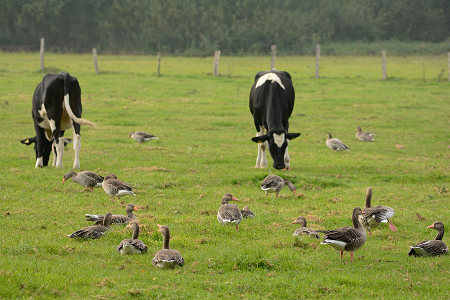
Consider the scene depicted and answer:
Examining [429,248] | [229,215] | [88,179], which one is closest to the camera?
[429,248]

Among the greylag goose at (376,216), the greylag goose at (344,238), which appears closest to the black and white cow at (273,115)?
the greylag goose at (376,216)

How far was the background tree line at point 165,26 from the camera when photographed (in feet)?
255

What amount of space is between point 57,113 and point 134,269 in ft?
30.9

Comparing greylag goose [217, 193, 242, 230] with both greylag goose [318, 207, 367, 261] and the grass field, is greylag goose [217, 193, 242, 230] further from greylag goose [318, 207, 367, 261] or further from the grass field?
greylag goose [318, 207, 367, 261]

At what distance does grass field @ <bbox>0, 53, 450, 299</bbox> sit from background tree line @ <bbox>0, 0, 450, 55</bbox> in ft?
138

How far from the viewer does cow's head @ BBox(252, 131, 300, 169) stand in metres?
16.9

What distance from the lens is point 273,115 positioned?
57.6ft

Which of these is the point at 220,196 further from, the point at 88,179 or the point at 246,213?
the point at 88,179

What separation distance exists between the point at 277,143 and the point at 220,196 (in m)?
3.33

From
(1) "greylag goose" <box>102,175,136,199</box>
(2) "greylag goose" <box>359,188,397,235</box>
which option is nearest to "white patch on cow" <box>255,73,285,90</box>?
(1) "greylag goose" <box>102,175,136,199</box>

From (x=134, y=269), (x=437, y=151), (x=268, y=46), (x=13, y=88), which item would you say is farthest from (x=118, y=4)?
(x=134, y=269)

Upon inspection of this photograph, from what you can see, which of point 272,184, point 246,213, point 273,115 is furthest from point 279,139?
point 246,213

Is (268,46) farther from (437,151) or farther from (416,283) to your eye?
(416,283)

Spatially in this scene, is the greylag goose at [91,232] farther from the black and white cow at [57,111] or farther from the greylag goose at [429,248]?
the black and white cow at [57,111]
